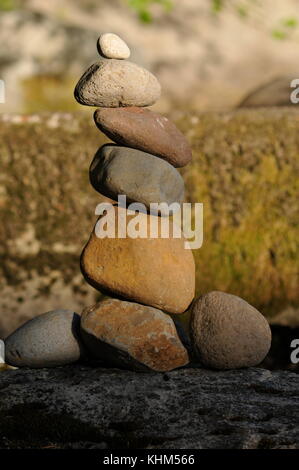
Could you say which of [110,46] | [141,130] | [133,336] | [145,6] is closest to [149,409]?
[133,336]

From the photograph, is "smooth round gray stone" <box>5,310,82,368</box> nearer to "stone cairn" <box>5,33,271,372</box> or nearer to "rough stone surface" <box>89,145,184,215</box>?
"stone cairn" <box>5,33,271,372</box>

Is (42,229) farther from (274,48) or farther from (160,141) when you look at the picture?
(274,48)

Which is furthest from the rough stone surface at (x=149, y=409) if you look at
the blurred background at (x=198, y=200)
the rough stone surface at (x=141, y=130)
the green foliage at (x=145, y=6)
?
the green foliage at (x=145, y=6)

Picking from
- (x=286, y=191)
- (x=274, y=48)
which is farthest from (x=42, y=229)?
(x=274, y=48)

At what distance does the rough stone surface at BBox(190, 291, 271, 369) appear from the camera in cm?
270

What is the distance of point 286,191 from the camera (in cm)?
434

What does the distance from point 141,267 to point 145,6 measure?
15.0ft

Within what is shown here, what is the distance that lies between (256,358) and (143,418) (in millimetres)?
694

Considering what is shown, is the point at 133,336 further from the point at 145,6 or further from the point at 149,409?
the point at 145,6

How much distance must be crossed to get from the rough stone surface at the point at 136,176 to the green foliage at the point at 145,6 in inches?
166

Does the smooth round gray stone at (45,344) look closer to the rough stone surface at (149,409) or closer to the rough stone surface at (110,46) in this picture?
the rough stone surface at (149,409)

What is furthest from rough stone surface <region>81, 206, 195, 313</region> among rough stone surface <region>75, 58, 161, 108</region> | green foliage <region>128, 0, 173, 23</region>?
green foliage <region>128, 0, 173, 23</region>

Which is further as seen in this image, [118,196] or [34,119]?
[34,119]
